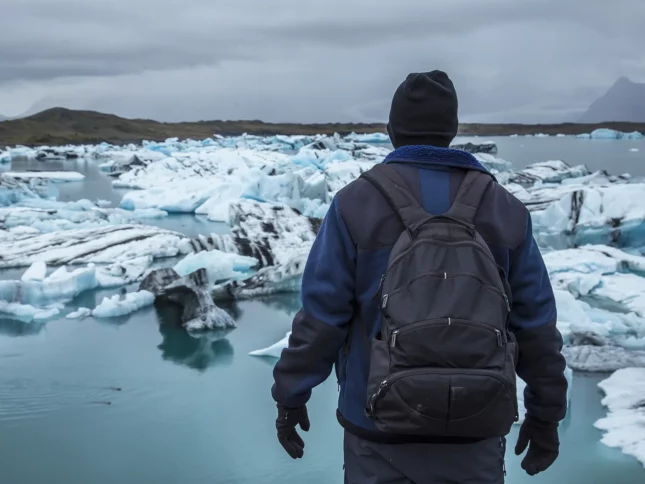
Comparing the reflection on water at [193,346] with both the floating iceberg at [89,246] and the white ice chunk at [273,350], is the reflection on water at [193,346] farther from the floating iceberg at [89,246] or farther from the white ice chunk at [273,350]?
the floating iceberg at [89,246]

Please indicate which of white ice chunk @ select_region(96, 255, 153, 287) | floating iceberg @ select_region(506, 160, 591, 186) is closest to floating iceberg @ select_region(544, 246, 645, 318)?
white ice chunk @ select_region(96, 255, 153, 287)

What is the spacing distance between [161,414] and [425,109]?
2626 mm

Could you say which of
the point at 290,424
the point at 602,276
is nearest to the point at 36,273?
the point at 602,276

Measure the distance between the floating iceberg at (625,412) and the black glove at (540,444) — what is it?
1823mm

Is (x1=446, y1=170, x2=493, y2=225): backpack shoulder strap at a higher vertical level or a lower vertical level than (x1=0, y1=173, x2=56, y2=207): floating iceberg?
higher

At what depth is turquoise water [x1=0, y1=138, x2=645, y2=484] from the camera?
9.42ft

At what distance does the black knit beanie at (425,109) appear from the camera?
1363 mm

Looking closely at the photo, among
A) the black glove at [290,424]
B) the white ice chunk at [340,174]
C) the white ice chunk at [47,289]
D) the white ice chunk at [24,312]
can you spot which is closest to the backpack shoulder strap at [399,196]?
the black glove at [290,424]

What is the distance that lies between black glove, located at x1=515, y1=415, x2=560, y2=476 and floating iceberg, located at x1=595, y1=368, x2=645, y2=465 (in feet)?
5.98

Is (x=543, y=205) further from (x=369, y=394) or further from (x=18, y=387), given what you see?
(x=369, y=394)

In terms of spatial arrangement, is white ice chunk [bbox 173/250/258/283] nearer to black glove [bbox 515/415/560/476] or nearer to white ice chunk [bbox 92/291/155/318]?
white ice chunk [bbox 92/291/155/318]

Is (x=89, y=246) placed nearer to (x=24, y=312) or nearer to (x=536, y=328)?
(x=24, y=312)

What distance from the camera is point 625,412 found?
3441 millimetres

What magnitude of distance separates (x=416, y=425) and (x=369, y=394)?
100 millimetres
